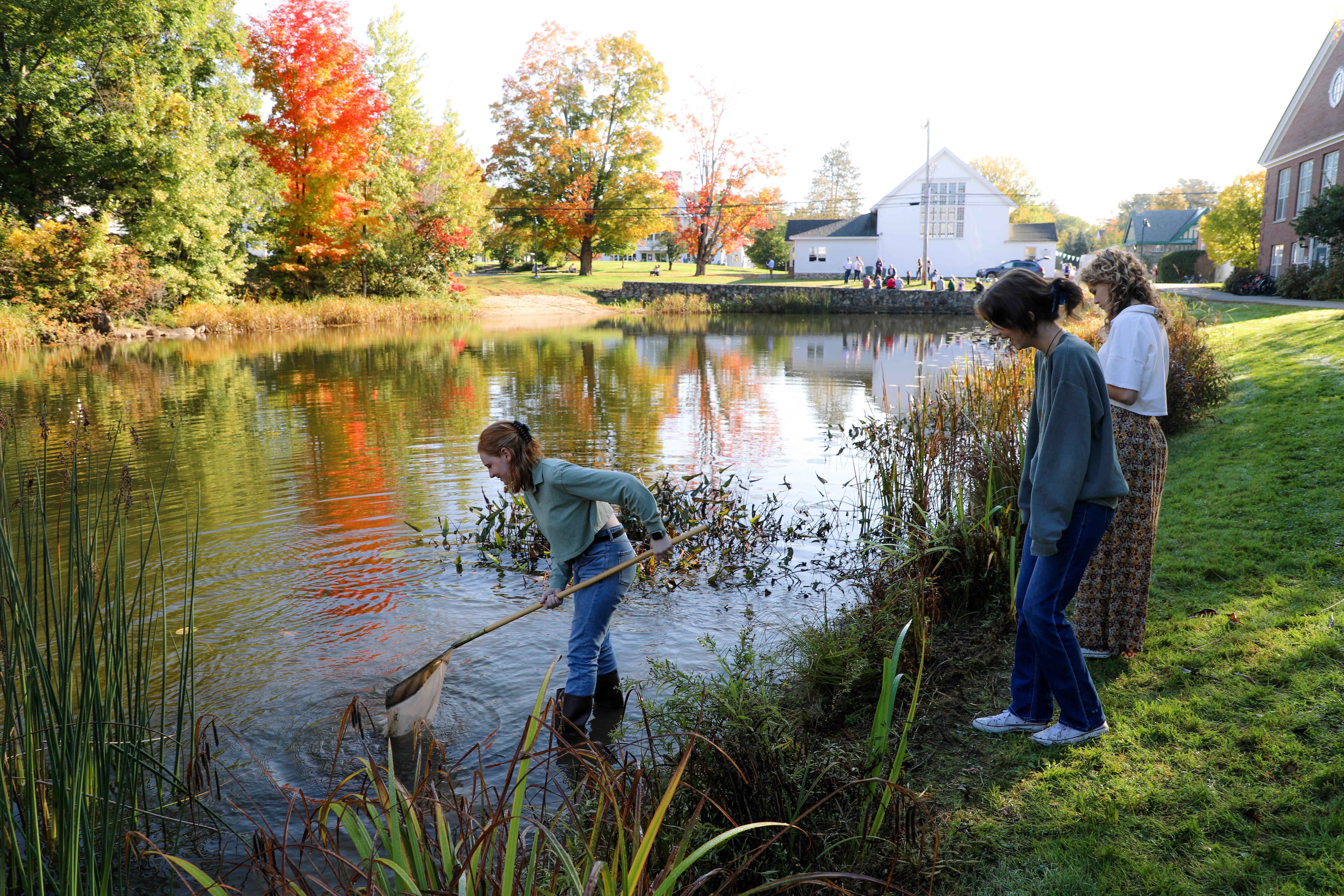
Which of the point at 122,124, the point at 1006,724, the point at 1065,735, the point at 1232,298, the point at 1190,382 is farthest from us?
the point at 1232,298

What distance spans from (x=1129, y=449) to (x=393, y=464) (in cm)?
915

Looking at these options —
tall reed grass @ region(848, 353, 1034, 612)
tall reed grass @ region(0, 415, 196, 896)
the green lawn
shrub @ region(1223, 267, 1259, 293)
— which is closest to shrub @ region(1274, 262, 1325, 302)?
shrub @ region(1223, 267, 1259, 293)

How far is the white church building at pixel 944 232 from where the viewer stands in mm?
59156

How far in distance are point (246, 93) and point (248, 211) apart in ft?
15.6

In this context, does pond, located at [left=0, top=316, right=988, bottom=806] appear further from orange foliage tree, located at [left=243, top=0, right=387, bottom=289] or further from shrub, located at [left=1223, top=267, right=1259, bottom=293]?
shrub, located at [left=1223, top=267, right=1259, bottom=293]

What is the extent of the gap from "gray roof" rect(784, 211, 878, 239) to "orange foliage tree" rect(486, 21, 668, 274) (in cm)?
1648

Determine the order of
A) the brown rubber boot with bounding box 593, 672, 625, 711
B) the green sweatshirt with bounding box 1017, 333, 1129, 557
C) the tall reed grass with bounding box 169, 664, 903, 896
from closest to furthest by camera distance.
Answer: the tall reed grass with bounding box 169, 664, 903, 896, the green sweatshirt with bounding box 1017, 333, 1129, 557, the brown rubber boot with bounding box 593, 672, 625, 711

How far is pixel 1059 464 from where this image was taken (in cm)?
334

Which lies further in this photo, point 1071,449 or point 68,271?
point 68,271

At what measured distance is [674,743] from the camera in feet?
12.5

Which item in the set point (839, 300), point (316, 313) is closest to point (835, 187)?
point (839, 300)

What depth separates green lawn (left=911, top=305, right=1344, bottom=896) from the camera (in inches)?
114

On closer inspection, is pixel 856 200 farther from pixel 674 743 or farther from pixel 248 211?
pixel 674 743

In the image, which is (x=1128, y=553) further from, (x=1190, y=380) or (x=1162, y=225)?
(x=1162, y=225)
